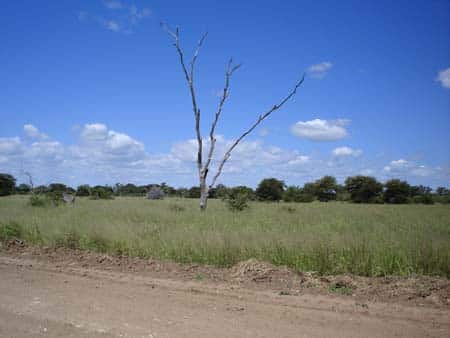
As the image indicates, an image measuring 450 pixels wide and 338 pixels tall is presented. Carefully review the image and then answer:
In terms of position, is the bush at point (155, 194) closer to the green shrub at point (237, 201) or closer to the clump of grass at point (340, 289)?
the green shrub at point (237, 201)

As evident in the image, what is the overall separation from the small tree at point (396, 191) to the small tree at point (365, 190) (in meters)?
1.10

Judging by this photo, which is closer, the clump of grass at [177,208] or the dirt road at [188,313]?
the dirt road at [188,313]

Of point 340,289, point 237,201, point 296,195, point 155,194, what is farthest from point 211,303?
point 296,195

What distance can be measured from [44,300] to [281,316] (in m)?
3.60

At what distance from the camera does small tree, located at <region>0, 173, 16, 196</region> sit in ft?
170

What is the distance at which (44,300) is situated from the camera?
18.5 ft

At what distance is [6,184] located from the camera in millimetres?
52875

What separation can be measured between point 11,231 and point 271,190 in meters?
45.2

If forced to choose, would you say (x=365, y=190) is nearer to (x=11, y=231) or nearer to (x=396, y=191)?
(x=396, y=191)

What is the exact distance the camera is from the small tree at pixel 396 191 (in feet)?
155

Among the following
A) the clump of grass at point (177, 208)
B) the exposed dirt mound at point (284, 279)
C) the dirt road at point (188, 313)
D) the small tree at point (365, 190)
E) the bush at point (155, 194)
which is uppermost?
the small tree at point (365, 190)

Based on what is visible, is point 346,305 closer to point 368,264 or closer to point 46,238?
point 368,264

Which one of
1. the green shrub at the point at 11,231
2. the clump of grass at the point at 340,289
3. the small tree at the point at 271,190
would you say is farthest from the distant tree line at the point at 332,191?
the clump of grass at the point at 340,289

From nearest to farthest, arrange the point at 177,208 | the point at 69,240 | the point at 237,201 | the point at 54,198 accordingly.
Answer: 1. the point at 69,240
2. the point at 237,201
3. the point at 177,208
4. the point at 54,198
